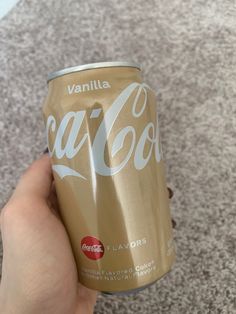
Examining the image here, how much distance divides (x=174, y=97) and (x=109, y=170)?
419mm

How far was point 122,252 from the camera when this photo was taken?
0.60 m

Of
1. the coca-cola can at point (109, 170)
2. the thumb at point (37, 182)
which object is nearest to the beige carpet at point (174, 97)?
the thumb at point (37, 182)

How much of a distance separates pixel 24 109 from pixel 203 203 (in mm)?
454

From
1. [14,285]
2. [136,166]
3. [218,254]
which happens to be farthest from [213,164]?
[14,285]

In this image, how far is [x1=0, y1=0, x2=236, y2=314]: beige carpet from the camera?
3.03 feet

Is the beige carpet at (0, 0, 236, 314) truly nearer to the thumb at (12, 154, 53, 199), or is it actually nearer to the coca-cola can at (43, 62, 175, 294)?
the thumb at (12, 154, 53, 199)

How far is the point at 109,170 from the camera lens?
1.92ft

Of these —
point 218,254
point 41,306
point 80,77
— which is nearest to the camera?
point 80,77

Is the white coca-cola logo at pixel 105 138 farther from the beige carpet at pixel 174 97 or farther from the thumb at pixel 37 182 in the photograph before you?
the beige carpet at pixel 174 97

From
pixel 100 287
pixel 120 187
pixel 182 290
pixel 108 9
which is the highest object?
A: pixel 108 9

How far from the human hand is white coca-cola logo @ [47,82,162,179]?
4.6 inches

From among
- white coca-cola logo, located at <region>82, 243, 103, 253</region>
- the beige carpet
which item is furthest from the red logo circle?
the beige carpet

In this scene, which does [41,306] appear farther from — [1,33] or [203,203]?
[1,33]

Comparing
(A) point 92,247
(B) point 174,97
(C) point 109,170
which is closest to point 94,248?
(A) point 92,247
